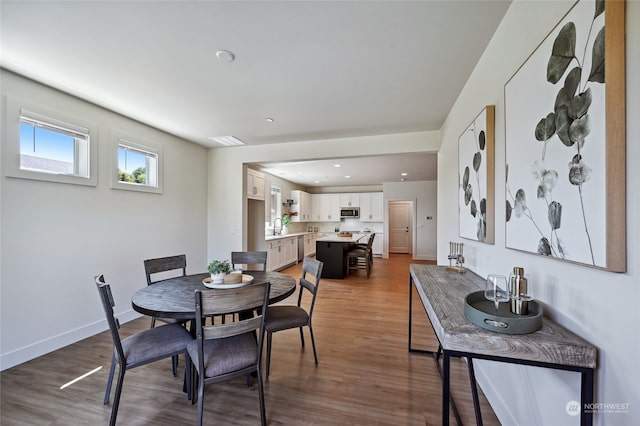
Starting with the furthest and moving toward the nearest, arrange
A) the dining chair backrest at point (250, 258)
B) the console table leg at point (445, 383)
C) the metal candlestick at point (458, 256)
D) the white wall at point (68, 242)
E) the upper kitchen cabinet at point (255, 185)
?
the upper kitchen cabinet at point (255, 185) → the dining chair backrest at point (250, 258) → the white wall at point (68, 242) → the metal candlestick at point (458, 256) → the console table leg at point (445, 383)

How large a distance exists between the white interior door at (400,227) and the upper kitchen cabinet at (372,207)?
0.63 m

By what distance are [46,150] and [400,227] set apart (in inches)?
366

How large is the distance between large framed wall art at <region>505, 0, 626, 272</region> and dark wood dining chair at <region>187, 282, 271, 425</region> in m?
1.56

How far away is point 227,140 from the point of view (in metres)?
4.29

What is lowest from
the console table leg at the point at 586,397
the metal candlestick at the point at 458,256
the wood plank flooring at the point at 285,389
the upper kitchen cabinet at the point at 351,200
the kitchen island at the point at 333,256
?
the wood plank flooring at the point at 285,389

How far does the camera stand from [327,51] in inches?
78.7

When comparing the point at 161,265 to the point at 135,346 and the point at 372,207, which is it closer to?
the point at 135,346

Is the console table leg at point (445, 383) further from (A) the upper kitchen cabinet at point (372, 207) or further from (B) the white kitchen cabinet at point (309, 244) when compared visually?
(A) the upper kitchen cabinet at point (372, 207)

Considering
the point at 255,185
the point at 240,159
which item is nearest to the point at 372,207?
the point at 255,185

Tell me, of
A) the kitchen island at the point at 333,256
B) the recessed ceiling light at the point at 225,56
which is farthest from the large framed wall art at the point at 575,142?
the kitchen island at the point at 333,256

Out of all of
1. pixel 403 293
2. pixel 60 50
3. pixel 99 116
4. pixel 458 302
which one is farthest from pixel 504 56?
pixel 99 116

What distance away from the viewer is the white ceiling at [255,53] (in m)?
1.61

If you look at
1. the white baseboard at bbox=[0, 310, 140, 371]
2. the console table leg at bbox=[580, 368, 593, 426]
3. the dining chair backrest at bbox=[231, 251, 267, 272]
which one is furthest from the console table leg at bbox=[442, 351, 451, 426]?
the white baseboard at bbox=[0, 310, 140, 371]

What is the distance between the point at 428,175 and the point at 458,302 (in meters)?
6.79
